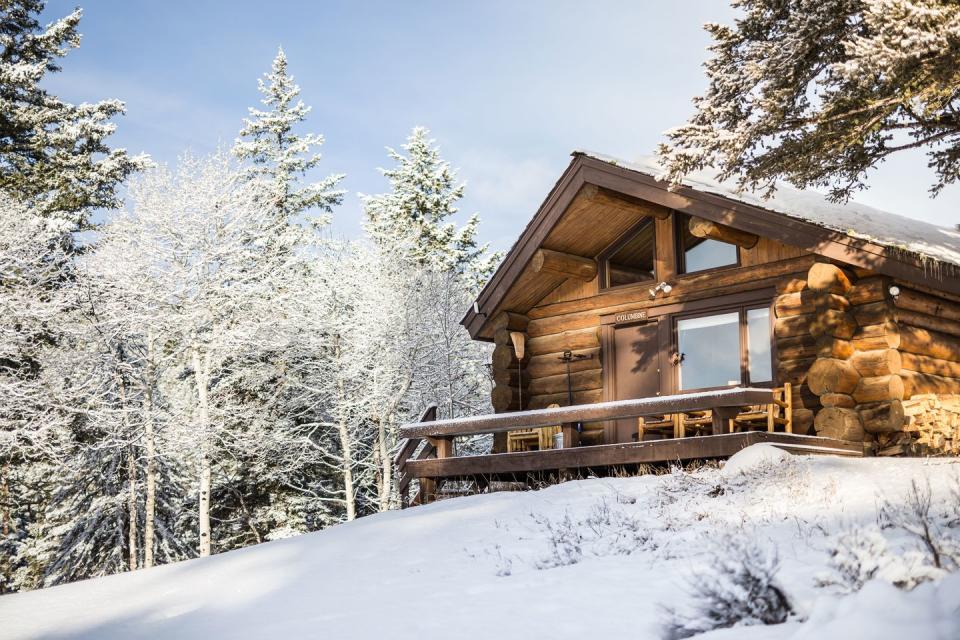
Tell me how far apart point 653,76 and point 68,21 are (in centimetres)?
1894

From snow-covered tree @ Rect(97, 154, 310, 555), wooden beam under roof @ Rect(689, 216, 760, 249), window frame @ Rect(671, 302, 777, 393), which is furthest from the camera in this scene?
snow-covered tree @ Rect(97, 154, 310, 555)

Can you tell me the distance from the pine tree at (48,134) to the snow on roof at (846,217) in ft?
45.9

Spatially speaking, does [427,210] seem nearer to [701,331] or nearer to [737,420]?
[701,331]

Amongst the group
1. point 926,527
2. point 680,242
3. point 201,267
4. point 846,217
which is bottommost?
point 926,527

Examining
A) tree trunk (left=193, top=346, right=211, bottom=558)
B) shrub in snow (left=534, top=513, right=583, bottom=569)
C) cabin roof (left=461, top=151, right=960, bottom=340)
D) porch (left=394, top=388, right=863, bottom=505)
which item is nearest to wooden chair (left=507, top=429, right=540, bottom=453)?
Result: porch (left=394, top=388, right=863, bottom=505)

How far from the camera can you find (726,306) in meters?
14.6

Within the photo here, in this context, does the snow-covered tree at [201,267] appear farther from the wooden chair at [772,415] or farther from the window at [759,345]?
the wooden chair at [772,415]

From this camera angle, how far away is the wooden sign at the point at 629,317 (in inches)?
617

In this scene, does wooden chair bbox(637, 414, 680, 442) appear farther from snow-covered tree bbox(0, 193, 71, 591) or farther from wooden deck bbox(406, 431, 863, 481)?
snow-covered tree bbox(0, 193, 71, 591)

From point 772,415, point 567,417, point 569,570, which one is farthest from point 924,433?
point 569,570

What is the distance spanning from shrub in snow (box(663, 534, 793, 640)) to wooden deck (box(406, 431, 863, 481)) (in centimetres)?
638

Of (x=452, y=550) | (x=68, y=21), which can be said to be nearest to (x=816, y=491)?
(x=452, y=550)

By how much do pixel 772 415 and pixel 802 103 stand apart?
14.2 feet

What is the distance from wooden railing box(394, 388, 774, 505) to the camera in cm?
1161
